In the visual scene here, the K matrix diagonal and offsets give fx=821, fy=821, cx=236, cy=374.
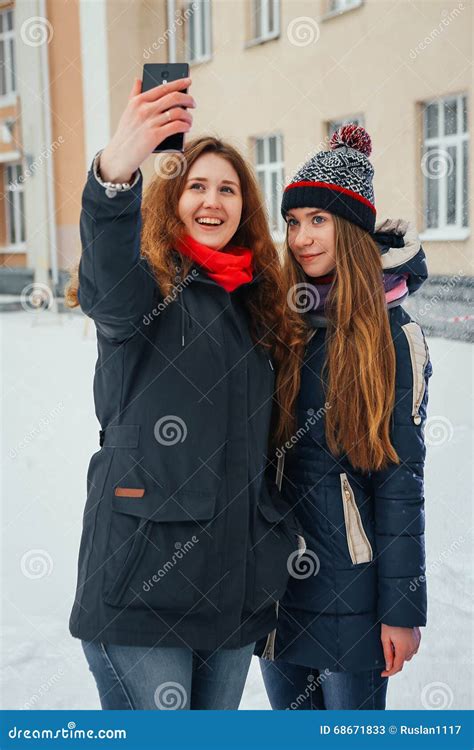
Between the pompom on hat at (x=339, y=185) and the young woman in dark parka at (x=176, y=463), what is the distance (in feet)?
0.60

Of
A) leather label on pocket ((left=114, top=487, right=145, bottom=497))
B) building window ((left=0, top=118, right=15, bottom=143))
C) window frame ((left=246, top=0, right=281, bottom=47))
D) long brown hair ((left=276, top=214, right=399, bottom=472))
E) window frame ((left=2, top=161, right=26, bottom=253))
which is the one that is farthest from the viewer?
building window ((left=0, top=118, right=15, bottom=143))

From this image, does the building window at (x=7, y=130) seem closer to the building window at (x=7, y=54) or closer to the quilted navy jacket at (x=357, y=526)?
the building window at (x=7, y=54)

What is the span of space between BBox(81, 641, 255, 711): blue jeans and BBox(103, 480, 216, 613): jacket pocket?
0.22 feet

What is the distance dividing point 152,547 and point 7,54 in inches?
272

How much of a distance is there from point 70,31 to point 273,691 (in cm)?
505

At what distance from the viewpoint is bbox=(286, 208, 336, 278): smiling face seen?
1282 mm

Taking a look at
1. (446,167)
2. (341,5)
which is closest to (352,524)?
(446,167)

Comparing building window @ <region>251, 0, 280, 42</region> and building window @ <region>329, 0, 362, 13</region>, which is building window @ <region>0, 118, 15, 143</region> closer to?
building window @ <region>251, 0, 280, 42</region>

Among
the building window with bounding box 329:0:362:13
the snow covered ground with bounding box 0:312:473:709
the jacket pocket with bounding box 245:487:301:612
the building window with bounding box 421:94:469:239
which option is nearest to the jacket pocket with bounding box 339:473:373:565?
the jacket pocket with bounding box 245:487:301:612

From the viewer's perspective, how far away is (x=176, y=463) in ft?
3.39

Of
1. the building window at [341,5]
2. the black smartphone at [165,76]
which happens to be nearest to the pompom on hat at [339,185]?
the black smartphone at [165,76]

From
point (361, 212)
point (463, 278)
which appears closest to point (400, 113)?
point (463, 278)

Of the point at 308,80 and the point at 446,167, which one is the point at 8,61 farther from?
the point at 446,167
